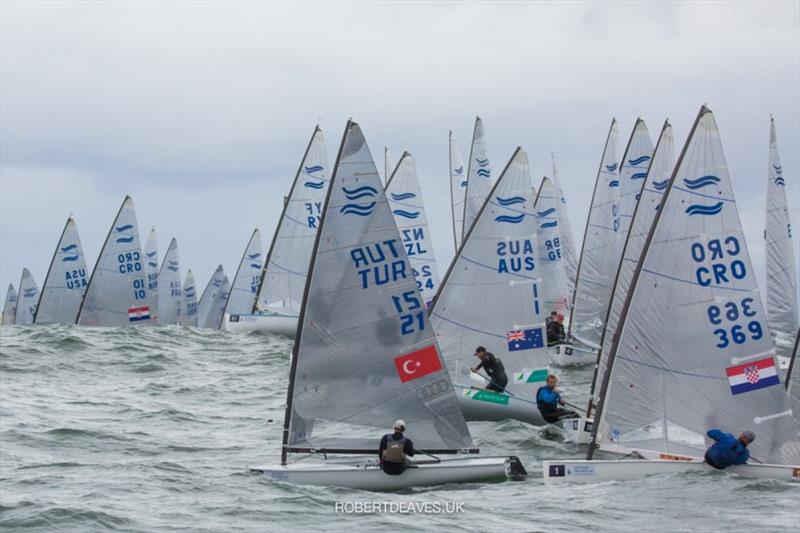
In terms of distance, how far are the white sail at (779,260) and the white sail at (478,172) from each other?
12.1 metres

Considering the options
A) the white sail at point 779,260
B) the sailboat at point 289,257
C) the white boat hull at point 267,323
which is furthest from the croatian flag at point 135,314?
the white sail at point 779,260

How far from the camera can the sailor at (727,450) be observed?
21766 millimetres

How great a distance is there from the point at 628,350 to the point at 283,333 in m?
25.5

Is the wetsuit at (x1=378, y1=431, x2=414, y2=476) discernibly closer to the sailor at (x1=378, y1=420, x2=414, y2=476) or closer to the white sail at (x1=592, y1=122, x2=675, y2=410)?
the sailor at (x1=378, y1=420, x2=414, y2=476)

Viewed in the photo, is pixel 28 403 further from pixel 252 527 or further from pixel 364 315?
pixel 252 527

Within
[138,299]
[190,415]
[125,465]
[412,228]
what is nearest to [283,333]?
[412,228]

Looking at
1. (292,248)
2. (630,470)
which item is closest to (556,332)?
(292,248)

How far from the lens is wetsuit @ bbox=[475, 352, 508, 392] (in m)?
30.0

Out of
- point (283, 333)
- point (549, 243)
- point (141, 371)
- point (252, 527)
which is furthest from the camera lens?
point (549, 243)

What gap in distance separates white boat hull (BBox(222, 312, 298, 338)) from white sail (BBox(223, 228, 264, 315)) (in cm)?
1056

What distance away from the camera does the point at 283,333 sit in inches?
1861

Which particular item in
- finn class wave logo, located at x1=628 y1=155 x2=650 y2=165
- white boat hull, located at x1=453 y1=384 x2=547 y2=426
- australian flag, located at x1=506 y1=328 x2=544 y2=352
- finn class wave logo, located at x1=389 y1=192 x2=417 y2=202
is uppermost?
finn class wave logo, located at x1=628 y1=155 x2=650 y2=165

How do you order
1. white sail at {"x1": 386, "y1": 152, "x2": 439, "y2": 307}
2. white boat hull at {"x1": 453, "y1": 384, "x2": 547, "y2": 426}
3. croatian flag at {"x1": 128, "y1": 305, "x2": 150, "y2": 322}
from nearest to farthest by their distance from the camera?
1. white boat hull at {"x1": 453, "y1": 384, "x2": 547, "y2": 426}
2. white sail at {"x1": 386, "y1": 152, "x2": 439, "y2": 307}
3. croatian flag at {"x1": 128, "y1": 305, "x2": 150, "y2": 322}

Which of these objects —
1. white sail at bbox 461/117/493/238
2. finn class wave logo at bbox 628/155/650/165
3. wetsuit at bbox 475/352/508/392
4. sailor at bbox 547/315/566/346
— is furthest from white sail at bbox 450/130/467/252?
wetsuit at bbox 475/352/508/392
